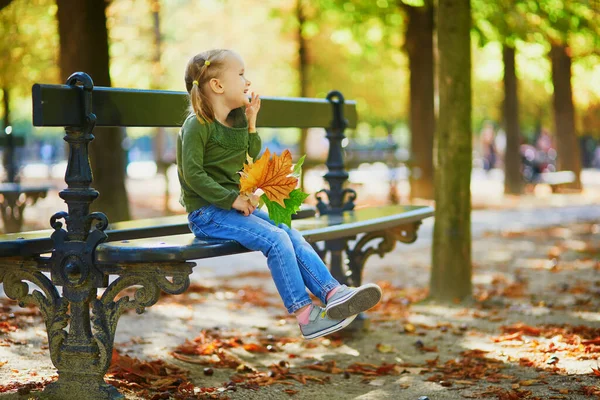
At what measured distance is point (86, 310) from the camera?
402cm

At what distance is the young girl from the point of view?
399cm

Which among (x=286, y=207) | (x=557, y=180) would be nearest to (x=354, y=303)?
(x=286, y=207)

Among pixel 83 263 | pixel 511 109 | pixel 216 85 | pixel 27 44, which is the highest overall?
pixel 27 44

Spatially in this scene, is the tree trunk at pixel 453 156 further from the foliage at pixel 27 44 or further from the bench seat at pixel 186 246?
the foliage at pixel 27 44

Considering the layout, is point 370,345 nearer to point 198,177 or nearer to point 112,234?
point 112,234

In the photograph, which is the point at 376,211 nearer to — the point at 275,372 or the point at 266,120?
the point at 266,120

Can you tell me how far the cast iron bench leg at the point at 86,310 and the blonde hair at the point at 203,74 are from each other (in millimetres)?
767

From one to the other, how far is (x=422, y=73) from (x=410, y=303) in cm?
1028

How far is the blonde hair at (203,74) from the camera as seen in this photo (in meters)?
4.18

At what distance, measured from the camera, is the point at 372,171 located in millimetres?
33281

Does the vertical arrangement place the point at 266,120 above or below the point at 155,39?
below

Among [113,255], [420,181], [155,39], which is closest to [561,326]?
[113,255]

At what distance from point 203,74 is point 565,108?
17265mm

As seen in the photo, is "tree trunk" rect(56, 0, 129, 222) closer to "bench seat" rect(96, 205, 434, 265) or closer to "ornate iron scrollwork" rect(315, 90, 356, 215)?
"ornate iron scrollwork" rect(315, 90, 356, 215)
